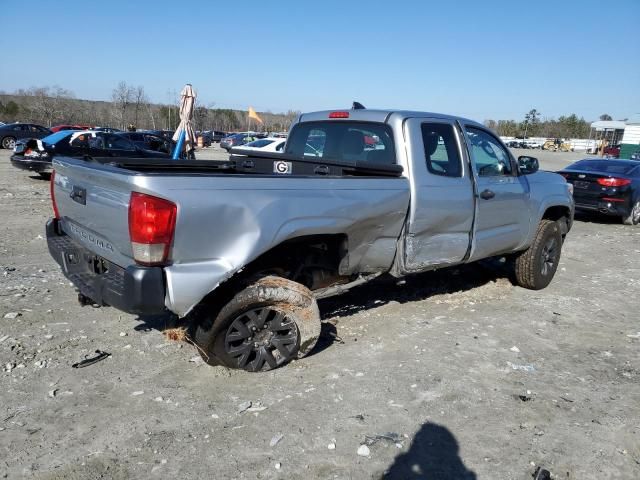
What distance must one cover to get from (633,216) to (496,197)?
29.2 feet

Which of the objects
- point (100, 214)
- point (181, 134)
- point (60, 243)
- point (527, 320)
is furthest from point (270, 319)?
point (181, 134)

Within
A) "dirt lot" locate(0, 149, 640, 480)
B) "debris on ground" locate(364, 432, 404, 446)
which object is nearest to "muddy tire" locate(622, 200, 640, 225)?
"dirt lot" locate(0, 149, 640, 480)

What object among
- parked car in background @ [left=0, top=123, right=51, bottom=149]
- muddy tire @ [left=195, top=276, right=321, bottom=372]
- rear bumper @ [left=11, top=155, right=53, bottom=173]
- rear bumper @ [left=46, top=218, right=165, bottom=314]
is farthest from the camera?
parked car in background @ [left=0, top=123, right=51, bottom=149]

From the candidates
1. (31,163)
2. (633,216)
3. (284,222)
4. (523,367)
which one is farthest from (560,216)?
(31,163)

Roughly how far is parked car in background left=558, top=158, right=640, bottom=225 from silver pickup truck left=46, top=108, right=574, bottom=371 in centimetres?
706

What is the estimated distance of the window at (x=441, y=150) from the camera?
14.7ft

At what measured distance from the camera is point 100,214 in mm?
3314

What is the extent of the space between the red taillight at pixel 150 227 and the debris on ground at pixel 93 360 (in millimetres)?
1236

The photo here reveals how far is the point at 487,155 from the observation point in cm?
520

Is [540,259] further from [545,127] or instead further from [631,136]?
[545,127]

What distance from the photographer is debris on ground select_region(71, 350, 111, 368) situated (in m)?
3.71

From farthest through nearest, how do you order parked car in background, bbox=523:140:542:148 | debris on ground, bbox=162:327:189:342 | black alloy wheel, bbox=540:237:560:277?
parked car in background, bbox=523:140:542:148 → black alloy wheel, bbox=540:237:560:277 → debris on ground, bbox=162:327:189:342

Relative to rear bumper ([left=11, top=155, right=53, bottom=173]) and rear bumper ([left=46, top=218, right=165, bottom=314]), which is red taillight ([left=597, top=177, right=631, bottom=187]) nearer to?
rear bumper ([left=46, top=218, right=165, bottom=314])

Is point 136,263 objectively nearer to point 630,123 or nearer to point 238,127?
point 630,123
